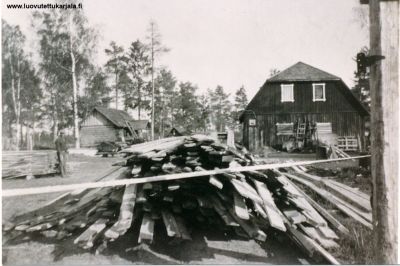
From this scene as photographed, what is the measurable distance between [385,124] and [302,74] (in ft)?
52.5

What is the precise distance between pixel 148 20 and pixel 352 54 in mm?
3646

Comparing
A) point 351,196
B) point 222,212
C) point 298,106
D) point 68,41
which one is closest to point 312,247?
point 222,212

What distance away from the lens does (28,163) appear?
7.14 metres

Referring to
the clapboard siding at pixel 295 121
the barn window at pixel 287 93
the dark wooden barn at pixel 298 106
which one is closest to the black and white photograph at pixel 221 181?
the clapboard siding at pixel 295 121

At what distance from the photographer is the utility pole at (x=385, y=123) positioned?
3.28m

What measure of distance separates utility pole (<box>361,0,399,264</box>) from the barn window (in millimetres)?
15482

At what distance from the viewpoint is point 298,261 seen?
12.2 feet

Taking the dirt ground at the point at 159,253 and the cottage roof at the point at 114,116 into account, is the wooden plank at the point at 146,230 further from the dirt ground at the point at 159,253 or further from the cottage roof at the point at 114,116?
the cottage roof at the point at 114,116

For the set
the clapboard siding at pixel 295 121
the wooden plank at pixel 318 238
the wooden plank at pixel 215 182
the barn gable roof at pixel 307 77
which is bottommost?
the wooden plank at pixel 318 238

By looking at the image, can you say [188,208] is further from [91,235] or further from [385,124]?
[385,124]

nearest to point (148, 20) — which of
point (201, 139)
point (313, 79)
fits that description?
point (201, 139)

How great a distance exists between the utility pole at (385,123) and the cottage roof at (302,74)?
15.6 meters

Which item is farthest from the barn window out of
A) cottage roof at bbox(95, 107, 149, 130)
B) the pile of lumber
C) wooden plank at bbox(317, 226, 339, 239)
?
cottage roof at bbox(95, 107, 149, 130)

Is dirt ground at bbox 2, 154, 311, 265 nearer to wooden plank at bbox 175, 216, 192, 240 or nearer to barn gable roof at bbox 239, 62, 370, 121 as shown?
wooden plank at bbox 175, 216, 192, 240
